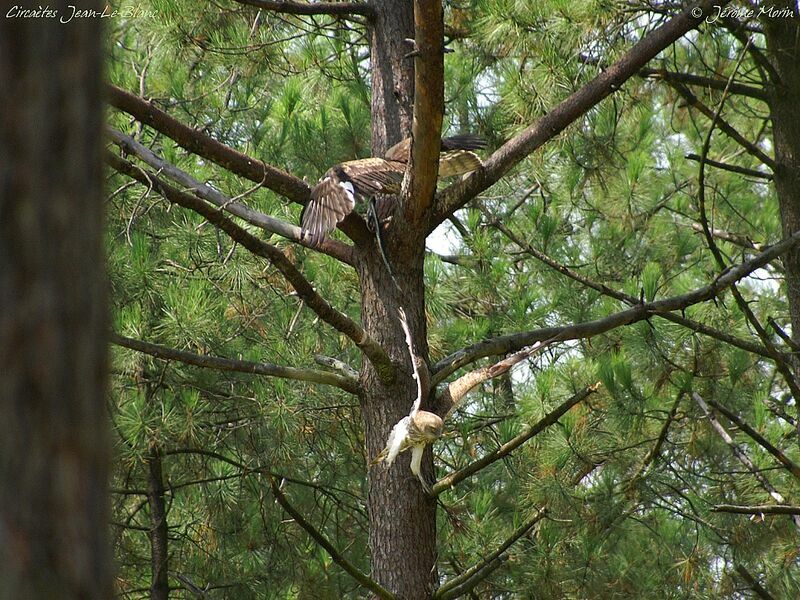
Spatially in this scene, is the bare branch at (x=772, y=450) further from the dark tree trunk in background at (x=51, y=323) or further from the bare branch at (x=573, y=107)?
the dark tree trunk in background at (x=51, y=323)

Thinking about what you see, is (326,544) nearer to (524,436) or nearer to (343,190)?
(524,436)

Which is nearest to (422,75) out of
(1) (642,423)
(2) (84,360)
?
(2) (84,360)

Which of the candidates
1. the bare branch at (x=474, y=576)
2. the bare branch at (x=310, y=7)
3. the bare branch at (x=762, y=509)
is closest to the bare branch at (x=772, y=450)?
the bare branch at (x=762, y=509)

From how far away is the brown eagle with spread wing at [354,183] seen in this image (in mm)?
3162

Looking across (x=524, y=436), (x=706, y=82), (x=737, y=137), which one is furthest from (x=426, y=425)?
(x=706, y=82)

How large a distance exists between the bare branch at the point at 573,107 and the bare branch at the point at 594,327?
0.46 meters

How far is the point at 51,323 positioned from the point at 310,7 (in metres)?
3.03

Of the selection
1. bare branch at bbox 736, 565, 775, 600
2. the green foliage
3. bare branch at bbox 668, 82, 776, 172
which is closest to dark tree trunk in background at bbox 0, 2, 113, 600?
bare branch at bbox 736, 565, 775, 600

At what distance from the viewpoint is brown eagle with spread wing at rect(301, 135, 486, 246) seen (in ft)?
10.4

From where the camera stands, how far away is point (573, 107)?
3.33m

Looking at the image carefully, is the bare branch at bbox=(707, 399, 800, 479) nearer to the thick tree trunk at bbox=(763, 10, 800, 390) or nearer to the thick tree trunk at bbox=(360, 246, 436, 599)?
the thick tree trunk at bbox=(763, 10, 800, 390)

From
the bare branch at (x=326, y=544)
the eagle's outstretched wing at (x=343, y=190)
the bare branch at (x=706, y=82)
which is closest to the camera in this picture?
the bare branch at (x=326, y=544)

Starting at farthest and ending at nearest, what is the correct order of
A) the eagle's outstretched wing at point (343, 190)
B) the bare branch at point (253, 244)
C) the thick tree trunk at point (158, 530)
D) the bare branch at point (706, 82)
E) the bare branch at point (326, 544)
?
the thick tree trunk at point (158, 530) → the bare branch at point (706, 82) → the eagle's outstretched wing at point (343, 190) → the bare branch at point (253, 244) → the bare branch at point (326, 544)

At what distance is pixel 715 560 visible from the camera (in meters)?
5.12
